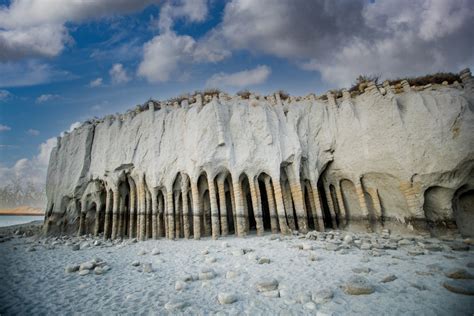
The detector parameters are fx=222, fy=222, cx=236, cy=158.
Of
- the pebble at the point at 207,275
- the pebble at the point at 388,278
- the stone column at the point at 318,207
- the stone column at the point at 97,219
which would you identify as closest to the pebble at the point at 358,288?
the pebble at the point at 388,278

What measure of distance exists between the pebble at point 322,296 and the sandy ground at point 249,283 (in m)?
0.03

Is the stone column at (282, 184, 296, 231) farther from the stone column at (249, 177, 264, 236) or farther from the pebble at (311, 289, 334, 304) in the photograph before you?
the pebble at (311, 289, 334, 304)

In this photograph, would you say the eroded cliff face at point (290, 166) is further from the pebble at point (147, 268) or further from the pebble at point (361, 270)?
the pebble at point (361, 270)

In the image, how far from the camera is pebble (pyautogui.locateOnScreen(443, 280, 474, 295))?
4.28 metres

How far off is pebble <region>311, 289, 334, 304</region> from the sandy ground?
0.03m

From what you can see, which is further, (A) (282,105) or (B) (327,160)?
(A) (282,105)

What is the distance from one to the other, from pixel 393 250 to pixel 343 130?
382 inches

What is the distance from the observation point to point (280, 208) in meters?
13.4

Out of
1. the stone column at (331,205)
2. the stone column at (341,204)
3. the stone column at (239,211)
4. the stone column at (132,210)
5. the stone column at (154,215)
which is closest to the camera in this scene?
the stone column at (239,211)

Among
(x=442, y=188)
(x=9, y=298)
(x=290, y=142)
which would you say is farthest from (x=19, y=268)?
(x=442, y=188)

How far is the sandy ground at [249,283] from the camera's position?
429cm

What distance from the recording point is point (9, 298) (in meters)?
5.20

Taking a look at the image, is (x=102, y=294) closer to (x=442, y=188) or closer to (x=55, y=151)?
(x=442, y=188)

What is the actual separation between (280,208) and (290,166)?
319 cm
